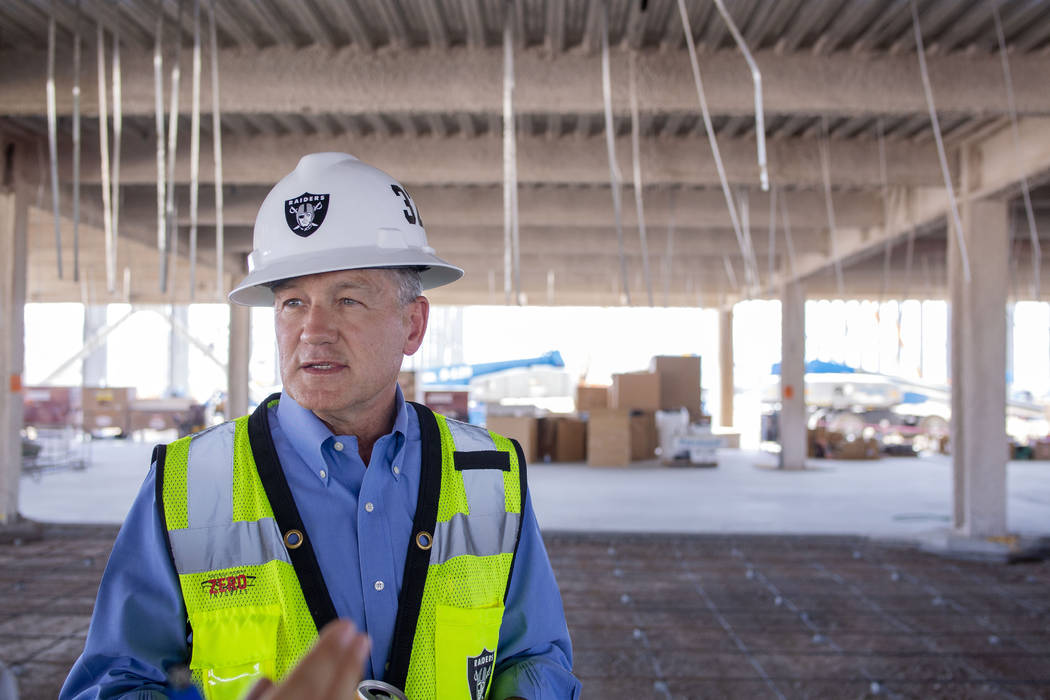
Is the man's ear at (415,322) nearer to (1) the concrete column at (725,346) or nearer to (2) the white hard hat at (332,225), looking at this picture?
(2) the white hard hat at (332,225)

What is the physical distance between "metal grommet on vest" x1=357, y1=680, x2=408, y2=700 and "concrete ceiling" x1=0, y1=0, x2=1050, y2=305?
4.73m

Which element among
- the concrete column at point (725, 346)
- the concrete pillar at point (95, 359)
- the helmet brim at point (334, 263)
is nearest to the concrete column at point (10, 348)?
the helmet brim at point (334, 263)

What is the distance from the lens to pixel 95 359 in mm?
32875

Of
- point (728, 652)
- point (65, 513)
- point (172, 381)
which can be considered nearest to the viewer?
point (728, 652)

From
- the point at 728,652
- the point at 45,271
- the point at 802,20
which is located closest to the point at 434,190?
the point at 802,20

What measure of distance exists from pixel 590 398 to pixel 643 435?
6.01ft

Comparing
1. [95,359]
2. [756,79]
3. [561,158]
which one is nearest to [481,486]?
[756,79]

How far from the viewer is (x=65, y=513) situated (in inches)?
398

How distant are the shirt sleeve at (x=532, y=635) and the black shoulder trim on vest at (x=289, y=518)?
1.43 feet

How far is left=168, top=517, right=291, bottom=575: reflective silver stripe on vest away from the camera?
4.92 feet

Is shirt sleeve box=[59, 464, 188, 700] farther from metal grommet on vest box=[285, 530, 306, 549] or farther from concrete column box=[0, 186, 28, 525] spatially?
concrete column box=[0, 186, 28, 525]


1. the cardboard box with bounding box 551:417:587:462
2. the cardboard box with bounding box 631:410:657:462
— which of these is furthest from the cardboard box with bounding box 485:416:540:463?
the cardboard box with bounding box 631:410:657:462

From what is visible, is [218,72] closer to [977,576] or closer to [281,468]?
[281,468]

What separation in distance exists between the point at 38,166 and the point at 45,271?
1177 cm
